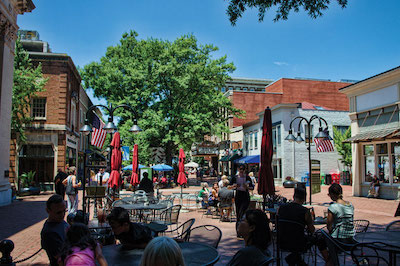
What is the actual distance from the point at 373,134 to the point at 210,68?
16322mm

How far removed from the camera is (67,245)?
9.55 feet

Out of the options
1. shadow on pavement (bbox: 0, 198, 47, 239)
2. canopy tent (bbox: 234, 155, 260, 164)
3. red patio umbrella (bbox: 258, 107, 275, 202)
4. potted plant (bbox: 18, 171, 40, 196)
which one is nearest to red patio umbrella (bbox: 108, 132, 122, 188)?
shadow on pavement (bbox: 0, 198, 47, 239)

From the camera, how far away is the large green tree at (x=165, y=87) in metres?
29.2

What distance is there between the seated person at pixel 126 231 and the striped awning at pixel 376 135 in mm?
A: 15755

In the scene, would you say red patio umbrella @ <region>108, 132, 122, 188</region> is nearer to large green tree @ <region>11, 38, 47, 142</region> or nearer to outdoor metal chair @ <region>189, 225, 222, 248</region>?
outdoor metal chair @ <region>189, 225, 222, 248</region>

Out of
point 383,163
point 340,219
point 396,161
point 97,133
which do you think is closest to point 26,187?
point 97,133

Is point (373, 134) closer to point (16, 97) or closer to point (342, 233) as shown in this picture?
point (342, 233)

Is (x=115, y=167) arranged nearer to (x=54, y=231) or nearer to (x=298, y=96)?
(x=54, y=231)

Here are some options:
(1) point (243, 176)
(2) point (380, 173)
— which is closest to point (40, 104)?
(1) point (243, 176)

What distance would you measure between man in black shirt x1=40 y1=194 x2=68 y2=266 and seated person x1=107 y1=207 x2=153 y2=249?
56 cm

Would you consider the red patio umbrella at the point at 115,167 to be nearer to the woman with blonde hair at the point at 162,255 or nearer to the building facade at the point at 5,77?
the building facade at the point at 5,77

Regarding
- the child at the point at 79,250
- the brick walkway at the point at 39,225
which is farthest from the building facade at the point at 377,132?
the child at the point at 79,250

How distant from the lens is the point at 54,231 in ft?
12.7

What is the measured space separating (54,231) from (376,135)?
18.2 metres
